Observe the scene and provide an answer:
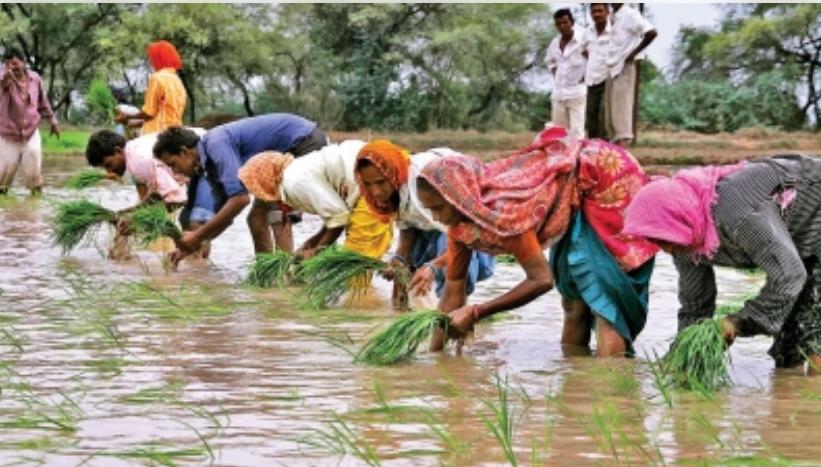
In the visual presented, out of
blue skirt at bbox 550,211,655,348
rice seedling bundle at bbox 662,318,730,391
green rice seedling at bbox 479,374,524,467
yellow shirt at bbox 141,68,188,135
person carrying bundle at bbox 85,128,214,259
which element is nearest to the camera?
green rice seedling at bbox 479,374,524,467

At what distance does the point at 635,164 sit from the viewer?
6.10 metres

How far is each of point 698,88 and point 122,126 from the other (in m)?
21.6

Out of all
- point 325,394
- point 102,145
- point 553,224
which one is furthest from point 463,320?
point 102,145

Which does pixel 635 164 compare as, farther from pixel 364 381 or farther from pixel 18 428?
pixel 18 428

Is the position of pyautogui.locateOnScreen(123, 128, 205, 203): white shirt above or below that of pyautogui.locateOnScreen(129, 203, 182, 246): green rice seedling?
above

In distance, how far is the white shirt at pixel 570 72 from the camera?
14508mm

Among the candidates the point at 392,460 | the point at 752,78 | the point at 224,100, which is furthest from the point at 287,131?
the point at 224,100

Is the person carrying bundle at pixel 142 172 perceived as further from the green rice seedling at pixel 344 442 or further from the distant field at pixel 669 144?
the distant field at pixel 669 144

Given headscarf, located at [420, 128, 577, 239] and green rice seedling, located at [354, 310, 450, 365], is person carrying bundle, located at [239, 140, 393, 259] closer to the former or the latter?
headscarf, located at [420, 128, 577, 239]

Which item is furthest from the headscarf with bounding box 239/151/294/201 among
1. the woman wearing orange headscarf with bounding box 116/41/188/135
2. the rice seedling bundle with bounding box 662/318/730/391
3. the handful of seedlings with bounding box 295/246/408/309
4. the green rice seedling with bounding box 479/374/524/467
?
the woman wearing orange headscarf with bounding box 116/41/188/135

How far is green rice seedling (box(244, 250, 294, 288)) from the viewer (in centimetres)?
835

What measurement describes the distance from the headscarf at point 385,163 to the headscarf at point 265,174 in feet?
5.07

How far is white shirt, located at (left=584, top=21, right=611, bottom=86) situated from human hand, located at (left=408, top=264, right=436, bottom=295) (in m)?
6.84

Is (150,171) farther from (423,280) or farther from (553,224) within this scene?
(553,224)
